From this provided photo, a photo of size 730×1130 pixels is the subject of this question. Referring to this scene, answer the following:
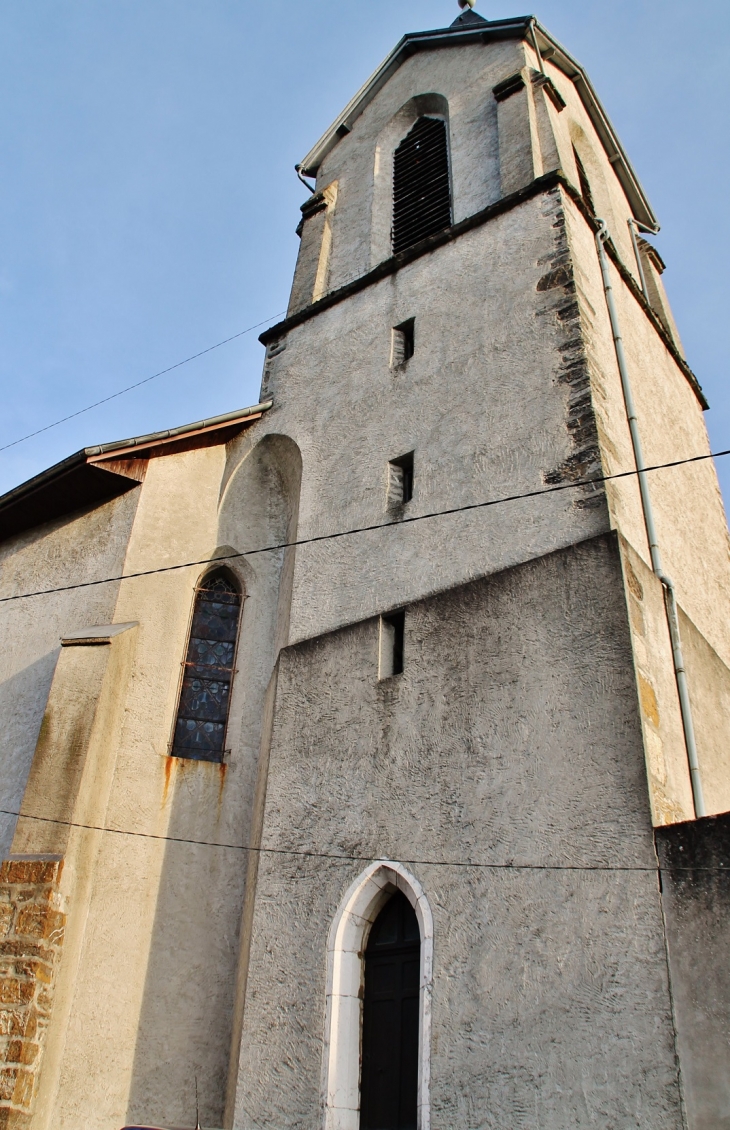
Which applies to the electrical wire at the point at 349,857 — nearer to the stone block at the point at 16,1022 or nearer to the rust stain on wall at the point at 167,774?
the rust stain on wall at the point at 167,774

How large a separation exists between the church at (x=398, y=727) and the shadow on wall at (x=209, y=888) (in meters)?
0.03

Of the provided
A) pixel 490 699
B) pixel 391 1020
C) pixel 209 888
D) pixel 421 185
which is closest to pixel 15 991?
pixel 209 888

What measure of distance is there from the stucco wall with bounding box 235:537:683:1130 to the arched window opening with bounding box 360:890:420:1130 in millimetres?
365

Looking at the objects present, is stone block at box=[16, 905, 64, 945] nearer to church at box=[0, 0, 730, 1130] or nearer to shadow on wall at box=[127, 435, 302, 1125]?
church at box=[0, 0, 730, 1130]

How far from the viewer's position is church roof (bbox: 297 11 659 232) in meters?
14.2

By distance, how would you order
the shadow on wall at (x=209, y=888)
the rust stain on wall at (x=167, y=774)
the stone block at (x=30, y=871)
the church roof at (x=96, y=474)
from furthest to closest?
1. the church roof at (x=96, y=474)
2. the rust stain on wall at (x=167, y=774)
3. the shadow on wall at (x=209, y=888)
4. the stone block at (x=30, y=871)

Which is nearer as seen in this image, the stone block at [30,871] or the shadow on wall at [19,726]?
the stone block at [30,871]

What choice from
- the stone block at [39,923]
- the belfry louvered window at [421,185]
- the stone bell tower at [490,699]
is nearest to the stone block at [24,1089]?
the stone block at [39,923]

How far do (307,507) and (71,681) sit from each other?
292cm

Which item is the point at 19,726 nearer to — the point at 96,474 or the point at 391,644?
the point at 96,474

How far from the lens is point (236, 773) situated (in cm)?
902

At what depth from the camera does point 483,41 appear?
47.2ft

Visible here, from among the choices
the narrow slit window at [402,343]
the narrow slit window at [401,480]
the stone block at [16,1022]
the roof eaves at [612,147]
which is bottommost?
the stone block at [16,1022]

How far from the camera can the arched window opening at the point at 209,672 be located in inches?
364
